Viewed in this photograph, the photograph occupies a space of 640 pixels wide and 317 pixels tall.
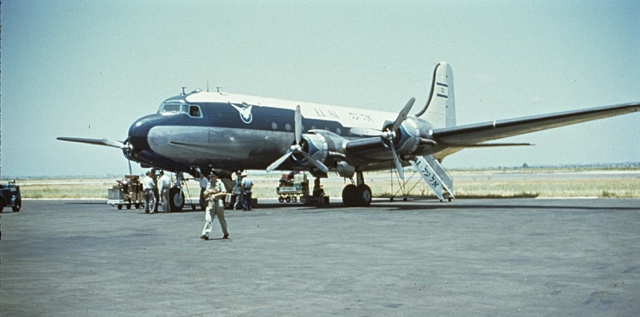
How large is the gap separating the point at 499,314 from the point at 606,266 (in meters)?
3.74

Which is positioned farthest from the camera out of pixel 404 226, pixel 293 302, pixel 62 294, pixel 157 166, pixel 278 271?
pixel 157 166

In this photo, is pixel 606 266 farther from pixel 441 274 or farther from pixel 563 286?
pixel 441 274

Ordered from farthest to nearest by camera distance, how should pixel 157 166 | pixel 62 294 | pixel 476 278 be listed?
pixel 157 166 < pixel 476 278 < pixel 62 294

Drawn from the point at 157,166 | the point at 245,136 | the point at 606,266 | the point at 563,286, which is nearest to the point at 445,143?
the point at 245,136

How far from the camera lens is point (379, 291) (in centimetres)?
750

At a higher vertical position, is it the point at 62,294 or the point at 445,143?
the point at 445,143

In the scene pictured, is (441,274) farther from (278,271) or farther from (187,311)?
(187,311)

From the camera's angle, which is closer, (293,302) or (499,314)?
(499,314)

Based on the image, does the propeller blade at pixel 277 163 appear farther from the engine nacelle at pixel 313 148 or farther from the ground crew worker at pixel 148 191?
the ground crew worker at pixel 148 191

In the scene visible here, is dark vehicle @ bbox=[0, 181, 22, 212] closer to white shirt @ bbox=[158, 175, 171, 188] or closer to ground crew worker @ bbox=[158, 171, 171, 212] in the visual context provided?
ground crew worker @ bbox=[158, 171, 171, 212]

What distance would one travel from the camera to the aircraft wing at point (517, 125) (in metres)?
19.9

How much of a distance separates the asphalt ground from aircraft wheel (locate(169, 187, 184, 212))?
7.30 meters

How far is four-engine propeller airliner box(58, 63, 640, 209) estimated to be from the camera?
2253 cm

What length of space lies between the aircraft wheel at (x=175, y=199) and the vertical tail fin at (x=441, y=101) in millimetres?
14489
